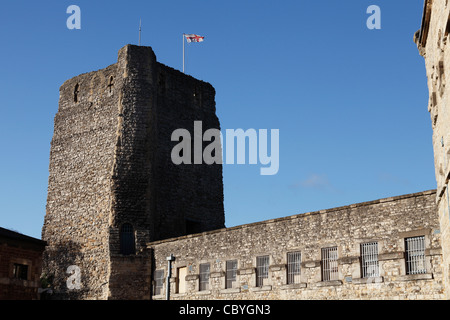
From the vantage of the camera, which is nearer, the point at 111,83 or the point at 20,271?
the point at 20,271

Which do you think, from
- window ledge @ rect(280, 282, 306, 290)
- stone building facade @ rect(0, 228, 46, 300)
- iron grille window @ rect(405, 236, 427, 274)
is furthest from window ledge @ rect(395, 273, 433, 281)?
stone building facade @ rect(0, 228, 46, 300)

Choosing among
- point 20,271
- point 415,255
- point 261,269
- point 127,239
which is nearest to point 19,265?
point 20,271

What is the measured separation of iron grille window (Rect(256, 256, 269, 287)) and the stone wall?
15 cm

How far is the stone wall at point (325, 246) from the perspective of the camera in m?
21.2

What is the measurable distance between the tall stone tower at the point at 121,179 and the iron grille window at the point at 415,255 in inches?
578

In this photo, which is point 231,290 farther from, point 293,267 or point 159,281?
point 159,281

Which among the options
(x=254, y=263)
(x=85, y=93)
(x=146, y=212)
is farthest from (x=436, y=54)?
(x=85, y=93)

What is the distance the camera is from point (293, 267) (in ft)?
82.4

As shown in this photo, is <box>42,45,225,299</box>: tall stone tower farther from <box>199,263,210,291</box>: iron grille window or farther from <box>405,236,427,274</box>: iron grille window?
<box>405,236,427,274</box>: iron grille window

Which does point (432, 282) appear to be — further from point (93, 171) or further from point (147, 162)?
point (93, 171)

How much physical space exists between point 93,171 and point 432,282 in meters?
20.8

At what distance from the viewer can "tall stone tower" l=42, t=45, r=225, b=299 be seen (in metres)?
33.0

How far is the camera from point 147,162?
3462 centimetres

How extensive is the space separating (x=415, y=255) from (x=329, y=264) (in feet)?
12.0
